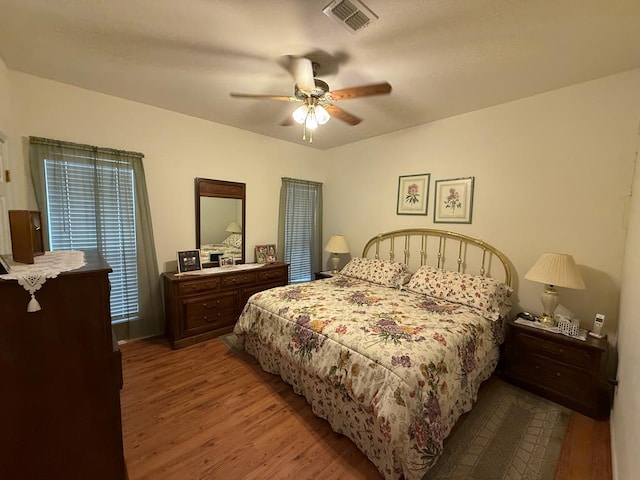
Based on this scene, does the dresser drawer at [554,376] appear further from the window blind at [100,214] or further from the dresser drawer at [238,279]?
the window blind at [100,214]

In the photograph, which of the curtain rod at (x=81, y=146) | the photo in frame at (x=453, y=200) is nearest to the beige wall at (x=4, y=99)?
the curtain rod at (x=81, y=146)

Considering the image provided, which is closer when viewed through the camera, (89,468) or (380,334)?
(89,468)

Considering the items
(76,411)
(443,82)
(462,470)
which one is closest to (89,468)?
(76,411)

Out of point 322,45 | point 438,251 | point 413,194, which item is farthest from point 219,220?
point 438,251

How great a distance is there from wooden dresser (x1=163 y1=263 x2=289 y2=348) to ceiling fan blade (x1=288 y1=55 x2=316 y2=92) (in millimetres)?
2191

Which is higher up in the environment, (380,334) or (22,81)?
(22,81)

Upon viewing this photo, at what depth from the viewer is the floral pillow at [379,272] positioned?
3.13 meters

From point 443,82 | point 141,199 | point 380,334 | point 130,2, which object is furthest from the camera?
point 141,199

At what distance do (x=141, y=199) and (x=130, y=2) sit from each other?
6.05ft

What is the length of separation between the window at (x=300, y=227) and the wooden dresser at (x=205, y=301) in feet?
2.68

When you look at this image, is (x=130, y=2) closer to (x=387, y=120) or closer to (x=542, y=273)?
(x=387, y=120)

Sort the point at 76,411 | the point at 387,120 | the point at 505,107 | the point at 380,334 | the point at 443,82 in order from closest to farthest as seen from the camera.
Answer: the point at 76,411, the point at 380,334, the point at 443,82, the point at 505,107, the point at 387,120

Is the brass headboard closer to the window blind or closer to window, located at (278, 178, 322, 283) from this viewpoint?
window, located at (278, 178, 322, 283)

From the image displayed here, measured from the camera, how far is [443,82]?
88.8 inches
